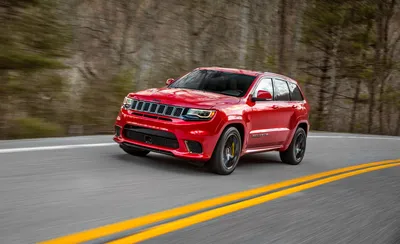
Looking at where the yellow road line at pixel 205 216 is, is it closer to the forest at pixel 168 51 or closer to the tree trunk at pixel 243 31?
the forest at pixel 168 51

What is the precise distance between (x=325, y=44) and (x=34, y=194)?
27.6 m

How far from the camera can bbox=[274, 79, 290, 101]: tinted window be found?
33.9ft

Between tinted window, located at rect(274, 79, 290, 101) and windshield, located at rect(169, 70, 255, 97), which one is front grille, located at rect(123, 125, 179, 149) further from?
tinted window, located at rect(274, 79, 290, 101)

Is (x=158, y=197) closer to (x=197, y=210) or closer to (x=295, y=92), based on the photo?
(x=197, y=210)

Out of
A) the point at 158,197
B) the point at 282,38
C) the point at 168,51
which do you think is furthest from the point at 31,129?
the point at 282,38

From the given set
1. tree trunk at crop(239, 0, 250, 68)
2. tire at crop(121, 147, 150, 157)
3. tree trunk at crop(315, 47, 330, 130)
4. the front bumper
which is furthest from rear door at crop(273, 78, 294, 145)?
tree trunk at crop(315, 47, 330, 130)

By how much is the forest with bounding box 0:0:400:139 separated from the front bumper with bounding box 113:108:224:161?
379 cm

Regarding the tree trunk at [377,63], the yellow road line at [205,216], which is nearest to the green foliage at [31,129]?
the yellow road line at [205,216]

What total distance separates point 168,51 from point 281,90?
10.4m

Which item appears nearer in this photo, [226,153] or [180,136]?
[180,136]

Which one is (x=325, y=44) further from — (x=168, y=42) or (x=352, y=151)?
(x=352, y=151)

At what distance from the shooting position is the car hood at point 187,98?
27.1 ft

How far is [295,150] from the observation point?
11.2 meters

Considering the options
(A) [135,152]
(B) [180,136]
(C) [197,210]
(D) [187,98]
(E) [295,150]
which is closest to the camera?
(C) [197,210]
